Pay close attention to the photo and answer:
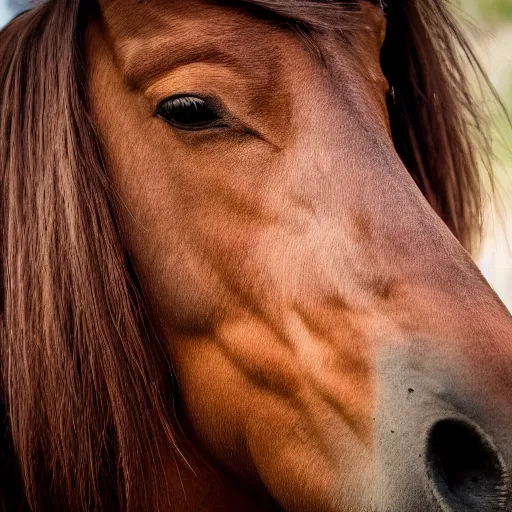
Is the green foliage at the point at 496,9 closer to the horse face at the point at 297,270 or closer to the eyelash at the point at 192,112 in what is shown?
the horse face at the point at 297,270

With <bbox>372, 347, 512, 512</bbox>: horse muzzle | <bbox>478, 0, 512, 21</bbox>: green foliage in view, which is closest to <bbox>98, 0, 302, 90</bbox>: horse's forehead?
<bbox>372, 347, 512, 512</bbox>: horse muzzle

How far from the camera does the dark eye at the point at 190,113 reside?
1.35 m

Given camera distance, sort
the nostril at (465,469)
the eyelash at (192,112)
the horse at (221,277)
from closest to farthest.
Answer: the nostril at (465,469), the horse at (221,277), the eyelash at (192,112)

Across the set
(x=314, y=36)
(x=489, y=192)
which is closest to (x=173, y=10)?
(x=314, y=36)

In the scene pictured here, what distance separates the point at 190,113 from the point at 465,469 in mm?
799

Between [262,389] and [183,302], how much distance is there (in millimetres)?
234

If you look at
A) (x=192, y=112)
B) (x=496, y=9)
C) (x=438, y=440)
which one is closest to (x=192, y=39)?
(x=192, y=112)

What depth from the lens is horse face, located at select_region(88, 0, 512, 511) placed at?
1.11m

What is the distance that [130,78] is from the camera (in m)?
1.43

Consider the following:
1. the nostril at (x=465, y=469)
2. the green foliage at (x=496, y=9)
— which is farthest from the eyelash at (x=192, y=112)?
the green foliage at (x=496, y=9)

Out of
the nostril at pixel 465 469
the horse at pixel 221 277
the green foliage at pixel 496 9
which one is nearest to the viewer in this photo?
the nostril at pixel 465 469

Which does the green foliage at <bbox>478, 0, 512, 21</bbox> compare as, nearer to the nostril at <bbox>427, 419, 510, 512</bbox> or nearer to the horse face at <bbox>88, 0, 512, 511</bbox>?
the horse face at <bbox>88, 0, 512, 511</bbox>

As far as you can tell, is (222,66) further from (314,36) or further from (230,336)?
(230,336)

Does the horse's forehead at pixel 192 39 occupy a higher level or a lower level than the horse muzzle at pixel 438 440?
higher
